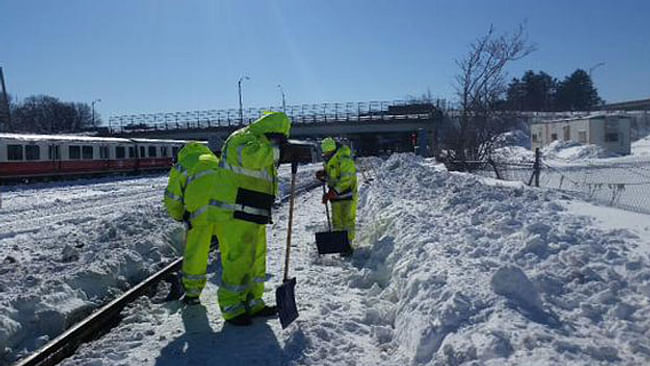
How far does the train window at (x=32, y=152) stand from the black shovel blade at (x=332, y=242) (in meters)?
26.6

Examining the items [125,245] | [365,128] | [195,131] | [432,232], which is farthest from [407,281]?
[195,131]

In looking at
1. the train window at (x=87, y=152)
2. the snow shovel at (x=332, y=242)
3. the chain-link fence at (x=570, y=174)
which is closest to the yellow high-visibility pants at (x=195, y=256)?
the snow shovel at (x=332, y=242)

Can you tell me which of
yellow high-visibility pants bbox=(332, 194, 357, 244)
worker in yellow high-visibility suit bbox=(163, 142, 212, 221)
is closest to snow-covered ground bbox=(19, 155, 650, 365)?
worker in yellow high-visibility suit bbox=(163, 142, 212, 221)

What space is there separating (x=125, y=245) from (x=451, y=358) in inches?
269

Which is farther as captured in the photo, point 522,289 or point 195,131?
point 195,131

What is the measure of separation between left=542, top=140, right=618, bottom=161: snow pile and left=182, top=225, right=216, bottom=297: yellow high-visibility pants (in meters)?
36.4

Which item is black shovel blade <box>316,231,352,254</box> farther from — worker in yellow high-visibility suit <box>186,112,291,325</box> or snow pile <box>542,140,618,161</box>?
snow pile <box>542,140,618,161</box>

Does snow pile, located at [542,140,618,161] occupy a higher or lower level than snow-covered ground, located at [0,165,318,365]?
higher

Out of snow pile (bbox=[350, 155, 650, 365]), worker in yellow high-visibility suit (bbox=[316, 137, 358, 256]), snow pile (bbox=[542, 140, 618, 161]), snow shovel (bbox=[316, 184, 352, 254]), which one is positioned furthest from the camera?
snow pile (bbox=[542, 140, 618, 161])

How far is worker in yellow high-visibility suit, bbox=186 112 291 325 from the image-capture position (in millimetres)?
5473

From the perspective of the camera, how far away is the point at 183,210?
6445 mm

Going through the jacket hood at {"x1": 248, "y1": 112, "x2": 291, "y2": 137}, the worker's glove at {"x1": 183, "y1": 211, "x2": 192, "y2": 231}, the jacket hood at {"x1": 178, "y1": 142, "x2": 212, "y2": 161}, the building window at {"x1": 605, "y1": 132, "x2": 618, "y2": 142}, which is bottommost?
the worker's glove at {"x1": 183, "y1": 211, "x2": 192, "y2": 231}

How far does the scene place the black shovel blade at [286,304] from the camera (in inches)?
204

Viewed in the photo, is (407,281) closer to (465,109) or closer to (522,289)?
(522,289)
